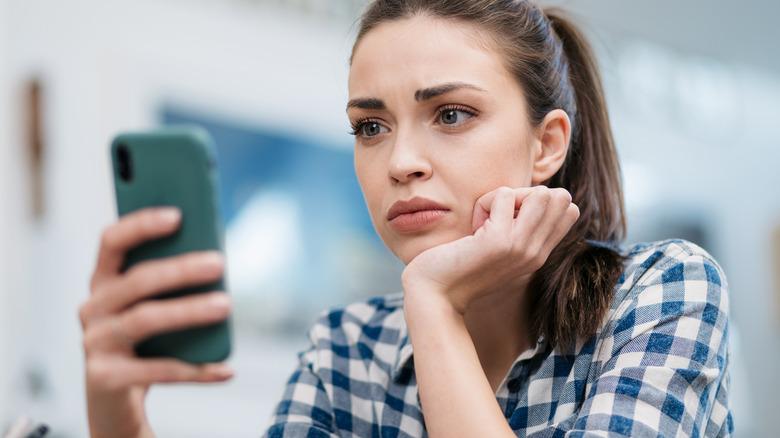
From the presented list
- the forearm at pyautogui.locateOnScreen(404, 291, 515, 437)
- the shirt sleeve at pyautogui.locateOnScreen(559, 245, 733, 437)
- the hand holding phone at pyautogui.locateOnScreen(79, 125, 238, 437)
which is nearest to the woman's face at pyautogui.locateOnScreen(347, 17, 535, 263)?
the forearm at pyautogui.locateOnScreen(404, 291, 515, 437)

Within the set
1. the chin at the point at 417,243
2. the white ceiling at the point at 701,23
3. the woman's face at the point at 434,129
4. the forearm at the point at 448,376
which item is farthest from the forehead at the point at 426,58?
the white ceiling at the point at 701,23

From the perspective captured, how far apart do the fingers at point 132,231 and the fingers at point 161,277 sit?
0.02 m

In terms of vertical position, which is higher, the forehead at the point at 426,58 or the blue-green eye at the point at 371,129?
the forehead at the point at 426,58

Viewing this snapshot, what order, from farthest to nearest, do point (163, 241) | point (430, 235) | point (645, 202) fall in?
1. point (645, 202)
2. point (430, 235)
3. point (163, 241)

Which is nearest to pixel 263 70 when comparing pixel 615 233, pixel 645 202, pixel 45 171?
pixel 45 171

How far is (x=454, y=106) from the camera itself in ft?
3.31

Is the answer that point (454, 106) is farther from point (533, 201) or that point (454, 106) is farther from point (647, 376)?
point (647, 376)

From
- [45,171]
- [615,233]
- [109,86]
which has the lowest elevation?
[615,233]

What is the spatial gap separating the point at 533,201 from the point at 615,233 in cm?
35

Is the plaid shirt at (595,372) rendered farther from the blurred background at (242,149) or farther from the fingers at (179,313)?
the blurred background at (242,149)

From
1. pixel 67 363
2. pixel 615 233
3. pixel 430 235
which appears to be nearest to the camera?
pixel 430 235

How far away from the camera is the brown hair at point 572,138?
1014 mm

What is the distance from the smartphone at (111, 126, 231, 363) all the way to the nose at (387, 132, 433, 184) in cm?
32

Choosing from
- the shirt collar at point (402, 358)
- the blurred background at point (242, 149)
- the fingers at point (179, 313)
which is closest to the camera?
the fingers at point (179, 313)
